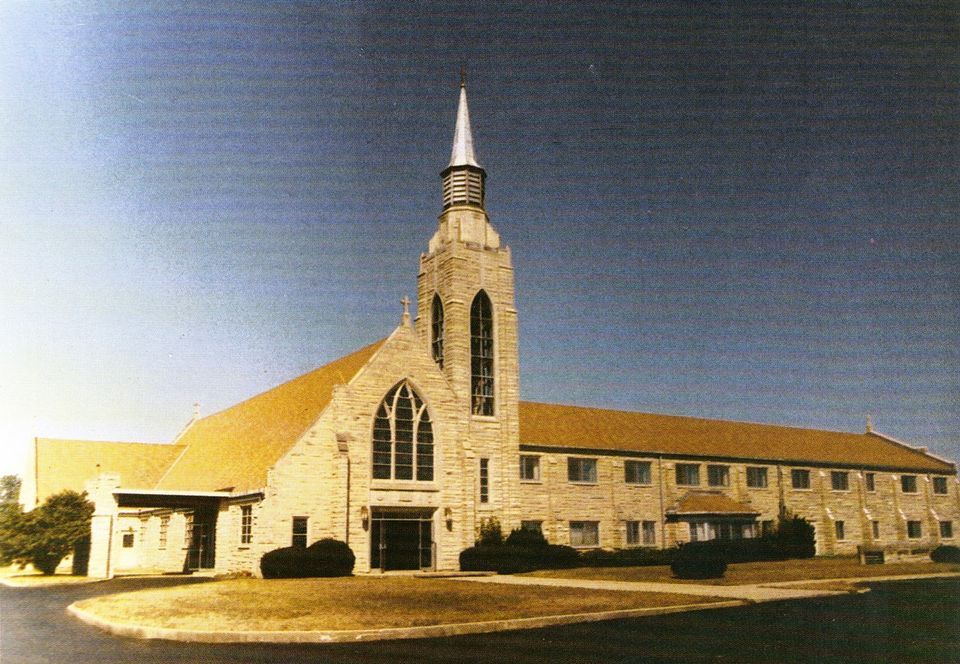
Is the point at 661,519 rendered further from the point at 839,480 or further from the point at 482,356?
the point at 839,480

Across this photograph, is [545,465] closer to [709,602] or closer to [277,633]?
[709,602]

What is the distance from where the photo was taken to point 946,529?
191ft

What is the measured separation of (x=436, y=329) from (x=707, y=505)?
18.3 metres

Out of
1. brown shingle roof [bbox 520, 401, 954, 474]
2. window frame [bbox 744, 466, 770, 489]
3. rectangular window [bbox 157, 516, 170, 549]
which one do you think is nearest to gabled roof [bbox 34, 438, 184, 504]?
rectangular window [bbox 157, 516, 170, 549]

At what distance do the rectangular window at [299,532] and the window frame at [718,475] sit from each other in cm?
2610

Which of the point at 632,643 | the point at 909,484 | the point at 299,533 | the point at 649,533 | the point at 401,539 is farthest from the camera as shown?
the point at 909,484

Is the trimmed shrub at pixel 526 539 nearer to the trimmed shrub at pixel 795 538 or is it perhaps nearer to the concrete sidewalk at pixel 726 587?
the concrete sidewalk at pixel 726 587

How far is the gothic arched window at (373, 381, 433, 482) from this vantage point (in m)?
35.5

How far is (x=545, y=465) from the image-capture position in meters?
43.1

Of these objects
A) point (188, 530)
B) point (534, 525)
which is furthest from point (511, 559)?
point (188, 530)

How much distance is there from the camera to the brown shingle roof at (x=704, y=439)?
45969mm

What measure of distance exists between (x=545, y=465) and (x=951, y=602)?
79.1 ft

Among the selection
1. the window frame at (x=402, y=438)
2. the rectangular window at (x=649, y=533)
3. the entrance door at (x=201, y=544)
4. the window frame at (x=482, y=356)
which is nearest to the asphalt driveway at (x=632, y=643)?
the window frame at (x=402, y=438)

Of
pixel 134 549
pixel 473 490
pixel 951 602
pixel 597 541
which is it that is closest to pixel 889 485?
pixel 597 541
